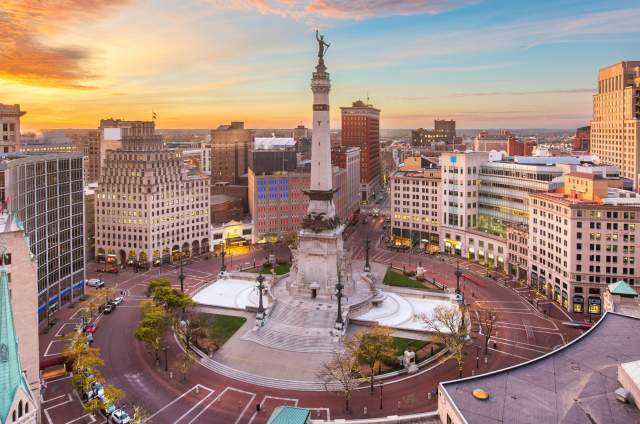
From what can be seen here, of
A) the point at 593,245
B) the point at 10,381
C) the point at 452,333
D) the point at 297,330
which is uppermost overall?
the point at 593,245

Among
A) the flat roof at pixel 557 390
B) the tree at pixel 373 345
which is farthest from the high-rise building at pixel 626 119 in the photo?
the flat roof at pixel 557 390

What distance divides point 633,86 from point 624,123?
13.1 m

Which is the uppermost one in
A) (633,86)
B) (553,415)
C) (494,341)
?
(633,86)

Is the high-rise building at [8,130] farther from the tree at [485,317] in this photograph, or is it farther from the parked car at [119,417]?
the tree at [485,317]

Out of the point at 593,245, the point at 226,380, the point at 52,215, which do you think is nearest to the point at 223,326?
the point at 226,380

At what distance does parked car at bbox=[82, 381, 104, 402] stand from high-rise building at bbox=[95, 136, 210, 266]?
7280 cm

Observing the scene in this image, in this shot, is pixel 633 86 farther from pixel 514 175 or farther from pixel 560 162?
pixel 514 175

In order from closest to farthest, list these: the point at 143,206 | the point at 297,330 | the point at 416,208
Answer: the point at 297,330
the point at 143,206
the point at 416,208

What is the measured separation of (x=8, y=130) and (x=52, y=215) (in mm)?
30637

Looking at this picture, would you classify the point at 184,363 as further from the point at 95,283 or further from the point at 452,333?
the point at 95,283

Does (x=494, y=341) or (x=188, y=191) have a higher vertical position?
(x=188, y=191)

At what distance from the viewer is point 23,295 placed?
58.5 meters

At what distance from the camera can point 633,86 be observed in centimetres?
18762

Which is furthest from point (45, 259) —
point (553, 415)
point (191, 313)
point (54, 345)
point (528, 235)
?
point (528, 235)
